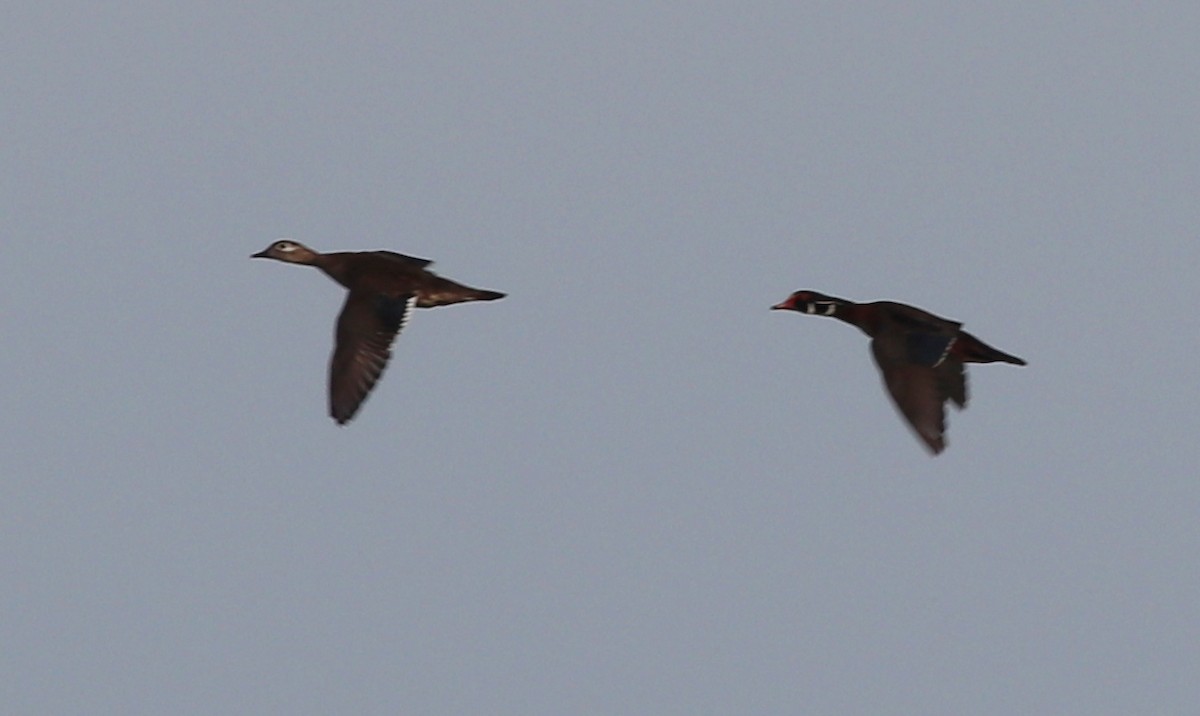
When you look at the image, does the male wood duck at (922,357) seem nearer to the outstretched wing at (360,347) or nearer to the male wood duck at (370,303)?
the male wood duck at (370,303)

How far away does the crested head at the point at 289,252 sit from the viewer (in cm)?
2427

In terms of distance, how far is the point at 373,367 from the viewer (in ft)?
73.0

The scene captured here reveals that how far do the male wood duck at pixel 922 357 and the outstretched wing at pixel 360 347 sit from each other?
3992 mm

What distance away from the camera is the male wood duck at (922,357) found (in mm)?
20656

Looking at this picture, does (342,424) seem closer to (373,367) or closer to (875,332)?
(373,367)

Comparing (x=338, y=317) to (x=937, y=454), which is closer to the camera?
(x=937, y=454)

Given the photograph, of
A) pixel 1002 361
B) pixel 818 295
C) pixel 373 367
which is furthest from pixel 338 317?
pixel 1002 361

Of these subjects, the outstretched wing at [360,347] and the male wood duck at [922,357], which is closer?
the male wood duck at [922,357]

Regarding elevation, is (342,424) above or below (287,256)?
below

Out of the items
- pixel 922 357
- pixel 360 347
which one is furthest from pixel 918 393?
pixel 360 347

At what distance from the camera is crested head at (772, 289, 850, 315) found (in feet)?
76.0

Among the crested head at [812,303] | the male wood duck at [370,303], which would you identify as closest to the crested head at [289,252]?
the male wood duck at [370,303]

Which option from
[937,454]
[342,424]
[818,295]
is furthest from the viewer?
[818,295]

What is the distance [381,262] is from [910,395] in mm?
5211
